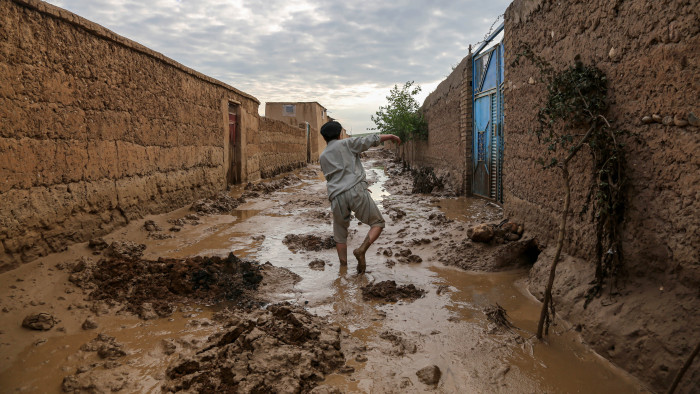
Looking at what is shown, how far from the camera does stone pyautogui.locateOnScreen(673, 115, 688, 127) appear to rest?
6.91 feet

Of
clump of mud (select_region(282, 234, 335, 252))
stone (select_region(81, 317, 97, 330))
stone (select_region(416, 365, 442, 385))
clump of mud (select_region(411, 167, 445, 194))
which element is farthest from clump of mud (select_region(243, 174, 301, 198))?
stone (select_region(416, 365, 442, 385))

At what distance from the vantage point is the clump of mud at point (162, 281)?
3092mm

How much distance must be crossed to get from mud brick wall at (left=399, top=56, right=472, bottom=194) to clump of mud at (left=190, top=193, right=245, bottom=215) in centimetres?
465

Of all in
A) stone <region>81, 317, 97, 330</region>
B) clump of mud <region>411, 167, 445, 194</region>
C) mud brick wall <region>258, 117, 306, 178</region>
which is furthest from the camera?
mud brick wall <region>258, 117, 306, 178</region>

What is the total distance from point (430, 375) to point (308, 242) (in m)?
3.02

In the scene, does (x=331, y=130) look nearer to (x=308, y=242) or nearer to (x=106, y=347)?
(x=308, y=242)

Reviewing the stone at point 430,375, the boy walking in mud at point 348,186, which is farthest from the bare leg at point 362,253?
the stone at point 430,375

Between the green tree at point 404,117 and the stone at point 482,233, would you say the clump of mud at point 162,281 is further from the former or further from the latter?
the green tree at point 404,117

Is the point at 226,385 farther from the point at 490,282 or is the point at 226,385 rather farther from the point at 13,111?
the point at 13,111

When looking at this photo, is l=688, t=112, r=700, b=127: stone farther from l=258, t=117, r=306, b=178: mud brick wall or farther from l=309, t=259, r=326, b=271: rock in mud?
l=258, t=117, r=306, b=178: mud brick wall

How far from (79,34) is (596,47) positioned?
4.70m

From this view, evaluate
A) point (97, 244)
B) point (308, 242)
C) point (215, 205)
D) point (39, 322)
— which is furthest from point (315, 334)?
point (215, 205)

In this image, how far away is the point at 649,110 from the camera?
235 cm

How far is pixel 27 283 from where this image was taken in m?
3.14
